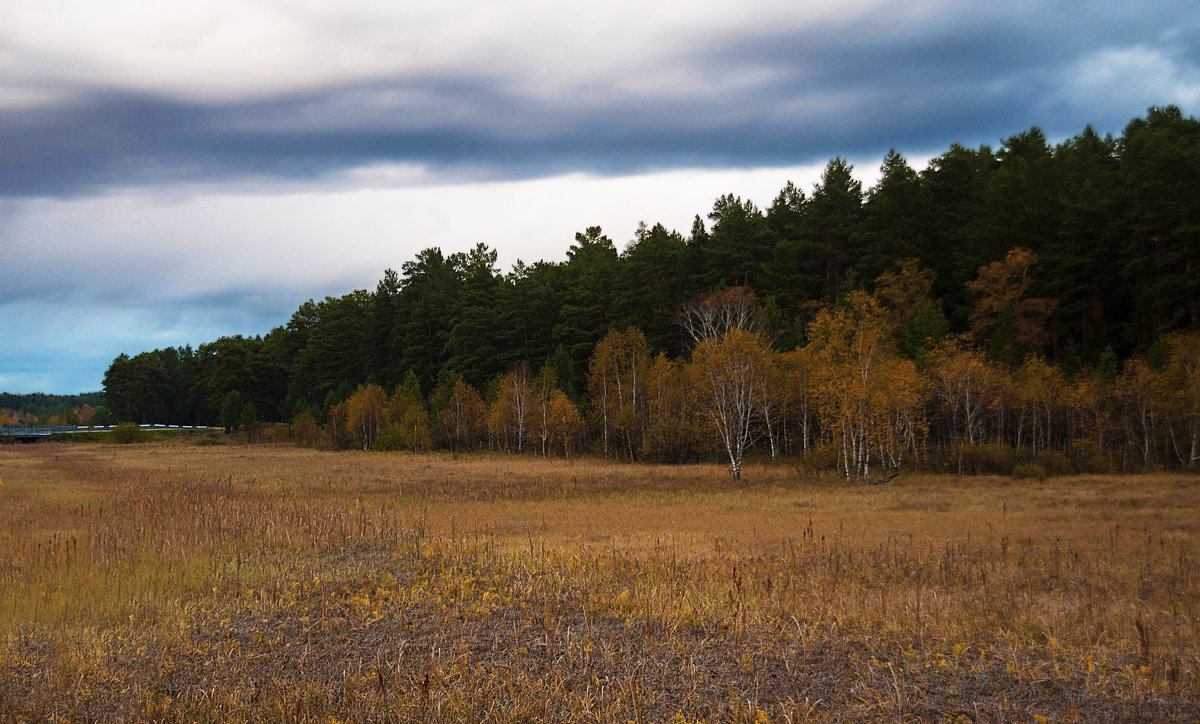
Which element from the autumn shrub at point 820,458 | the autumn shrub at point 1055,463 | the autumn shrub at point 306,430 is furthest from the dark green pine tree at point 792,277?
the autumn shrub at point 306,430

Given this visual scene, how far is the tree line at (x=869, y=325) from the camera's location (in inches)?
1721

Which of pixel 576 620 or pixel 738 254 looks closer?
pixel 576 620

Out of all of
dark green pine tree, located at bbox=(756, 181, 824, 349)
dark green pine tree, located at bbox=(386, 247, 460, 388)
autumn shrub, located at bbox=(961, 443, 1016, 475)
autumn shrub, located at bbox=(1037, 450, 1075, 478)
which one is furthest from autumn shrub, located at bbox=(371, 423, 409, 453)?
autumn shrub, located at bbox=(1037, 450, 1075, 478)

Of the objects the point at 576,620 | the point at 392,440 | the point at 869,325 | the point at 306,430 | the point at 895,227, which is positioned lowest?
the point at 392,440

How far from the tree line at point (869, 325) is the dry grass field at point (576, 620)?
2260 centimetres

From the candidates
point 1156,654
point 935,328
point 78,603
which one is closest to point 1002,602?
point 1156,654

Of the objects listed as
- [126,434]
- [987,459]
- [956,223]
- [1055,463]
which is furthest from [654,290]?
[126,434]

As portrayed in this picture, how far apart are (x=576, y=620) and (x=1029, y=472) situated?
37.6m

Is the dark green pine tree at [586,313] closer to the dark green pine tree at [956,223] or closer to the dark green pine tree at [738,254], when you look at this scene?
the dark green pine tree at [738,254]

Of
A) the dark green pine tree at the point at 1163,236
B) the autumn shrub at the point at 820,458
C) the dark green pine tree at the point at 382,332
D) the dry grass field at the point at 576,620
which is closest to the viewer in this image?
the dry grass field at the point at 576,620

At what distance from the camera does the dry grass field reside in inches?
264

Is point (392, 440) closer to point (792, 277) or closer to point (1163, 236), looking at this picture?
point (792, 277)

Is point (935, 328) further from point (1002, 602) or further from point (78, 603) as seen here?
point (78, 603)

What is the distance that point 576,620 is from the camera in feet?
31.0
